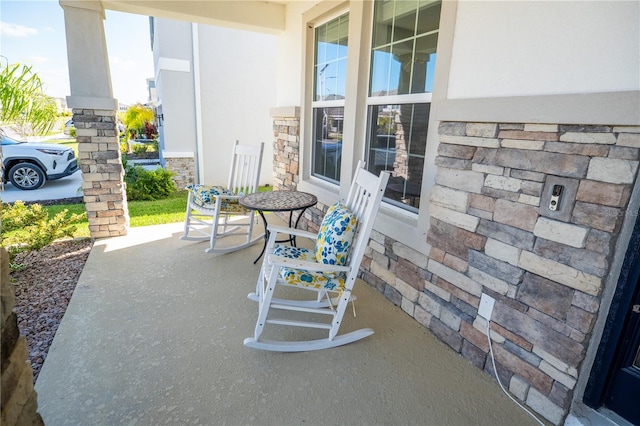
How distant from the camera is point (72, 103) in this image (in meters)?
3.19

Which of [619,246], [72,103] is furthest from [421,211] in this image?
[72,103]

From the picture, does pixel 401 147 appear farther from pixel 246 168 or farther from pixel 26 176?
pixel 26 176

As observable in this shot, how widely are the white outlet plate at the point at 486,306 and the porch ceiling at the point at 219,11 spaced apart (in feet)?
12.4

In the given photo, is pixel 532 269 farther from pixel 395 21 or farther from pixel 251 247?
pixel 251 247

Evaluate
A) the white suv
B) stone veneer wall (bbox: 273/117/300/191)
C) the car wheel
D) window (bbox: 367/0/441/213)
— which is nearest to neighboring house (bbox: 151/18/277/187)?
the white suv

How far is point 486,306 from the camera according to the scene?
5.98 feet

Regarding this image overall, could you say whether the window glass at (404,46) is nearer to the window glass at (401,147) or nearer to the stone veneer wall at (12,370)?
the window glass at (401,147)

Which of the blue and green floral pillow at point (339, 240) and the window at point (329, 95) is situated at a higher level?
the window at point (329, 95)

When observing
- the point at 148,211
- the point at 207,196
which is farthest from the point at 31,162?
the point at 207,196

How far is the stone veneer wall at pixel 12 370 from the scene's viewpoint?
87 centimetres

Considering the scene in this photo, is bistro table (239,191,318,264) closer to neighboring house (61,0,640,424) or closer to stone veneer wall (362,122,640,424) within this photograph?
neighboring house (61,0,640,424)

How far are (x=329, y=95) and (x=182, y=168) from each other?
445 centimetres

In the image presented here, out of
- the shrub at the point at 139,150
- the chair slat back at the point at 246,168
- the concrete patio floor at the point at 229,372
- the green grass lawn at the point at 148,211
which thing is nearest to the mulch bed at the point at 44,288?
the concrete patio floor at the point at 229,372

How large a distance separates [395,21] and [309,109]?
1.47 metres
